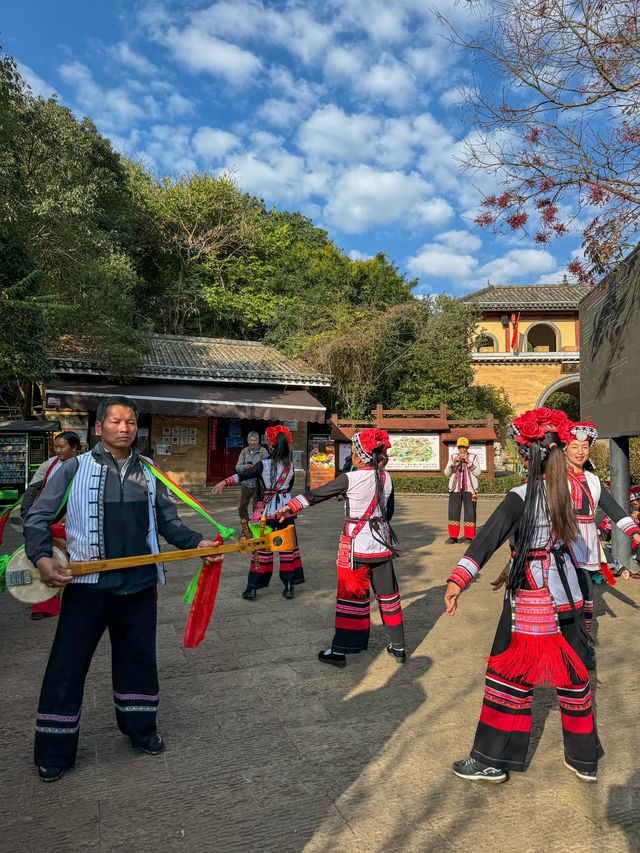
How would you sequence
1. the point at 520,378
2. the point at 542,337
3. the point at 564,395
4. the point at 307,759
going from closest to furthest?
the point at 307,759
the point at 520,378
the point at 542,337
the point at 564,395

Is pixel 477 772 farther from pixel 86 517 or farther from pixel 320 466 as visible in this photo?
pixel 320 466

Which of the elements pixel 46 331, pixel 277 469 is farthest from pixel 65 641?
pixel 46 331

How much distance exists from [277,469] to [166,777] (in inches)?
140

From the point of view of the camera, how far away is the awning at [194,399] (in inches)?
562

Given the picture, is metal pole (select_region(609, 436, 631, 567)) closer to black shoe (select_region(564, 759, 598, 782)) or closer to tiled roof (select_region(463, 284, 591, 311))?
black shoe (select_region(564, 759, 598, 782))

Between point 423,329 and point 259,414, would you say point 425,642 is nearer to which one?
point 259,414

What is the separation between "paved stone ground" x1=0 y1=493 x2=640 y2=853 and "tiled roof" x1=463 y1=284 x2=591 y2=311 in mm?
23152

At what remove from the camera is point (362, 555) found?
4285 millimetres

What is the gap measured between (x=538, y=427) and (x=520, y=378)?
23.8m

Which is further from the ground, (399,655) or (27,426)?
(27,426)

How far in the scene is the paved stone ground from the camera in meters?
2.36

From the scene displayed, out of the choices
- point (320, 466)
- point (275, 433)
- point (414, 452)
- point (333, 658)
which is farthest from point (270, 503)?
point (414, 452)

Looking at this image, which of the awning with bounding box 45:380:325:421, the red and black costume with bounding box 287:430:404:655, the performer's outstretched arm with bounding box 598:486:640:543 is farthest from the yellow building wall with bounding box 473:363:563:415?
the performer's outstretched arm with bounding box 598:486:640:543

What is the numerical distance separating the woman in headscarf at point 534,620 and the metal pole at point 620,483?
4394 mm
